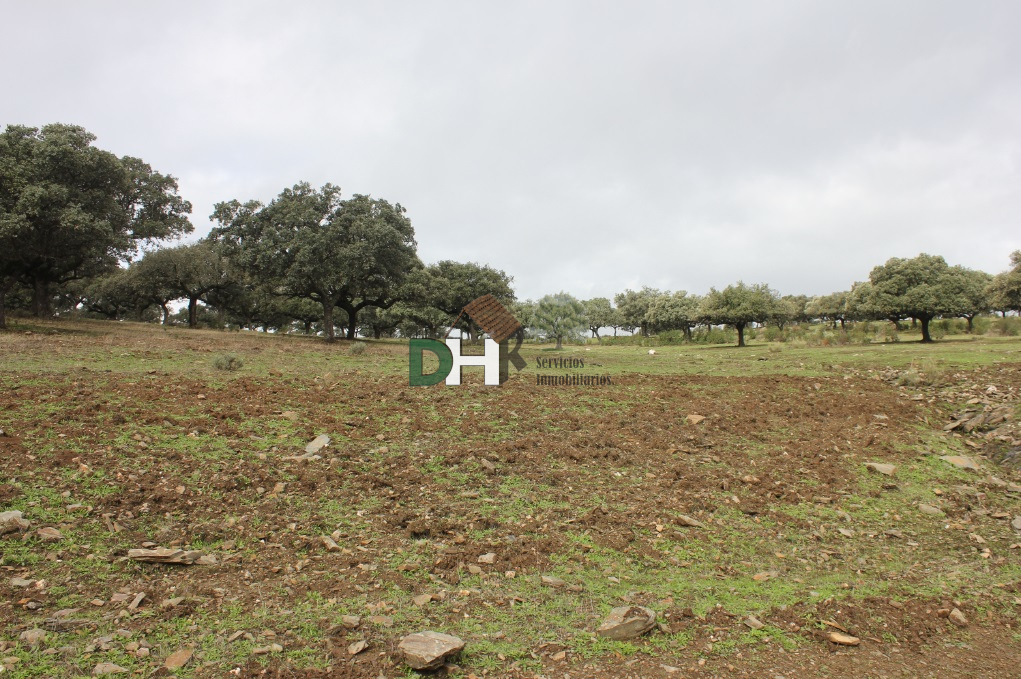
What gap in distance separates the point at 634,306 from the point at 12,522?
7695 centimetres

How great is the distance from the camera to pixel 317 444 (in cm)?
819

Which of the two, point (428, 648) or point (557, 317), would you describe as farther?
point (557, 317)

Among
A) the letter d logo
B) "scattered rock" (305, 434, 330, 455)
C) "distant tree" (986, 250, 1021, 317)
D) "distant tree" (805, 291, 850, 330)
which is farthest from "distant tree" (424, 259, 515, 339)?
"distant tree" (805, 291, 850, 330)

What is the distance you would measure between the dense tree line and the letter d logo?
1043 cm

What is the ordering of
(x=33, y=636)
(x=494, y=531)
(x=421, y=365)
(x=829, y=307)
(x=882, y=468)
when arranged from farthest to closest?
(x=829, y=307), (x=421, y=365), (x=882, y=468), (x=494, y=531), (x=33, y=636)

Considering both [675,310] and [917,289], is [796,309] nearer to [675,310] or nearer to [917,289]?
[675,310]

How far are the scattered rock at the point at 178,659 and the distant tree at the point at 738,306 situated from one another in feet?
119

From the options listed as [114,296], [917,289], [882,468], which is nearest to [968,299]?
[917,289]

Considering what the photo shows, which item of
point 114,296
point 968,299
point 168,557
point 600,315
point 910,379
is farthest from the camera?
point 600,315

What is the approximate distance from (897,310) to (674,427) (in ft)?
90.1

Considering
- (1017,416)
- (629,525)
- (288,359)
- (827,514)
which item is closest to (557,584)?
(629,525)

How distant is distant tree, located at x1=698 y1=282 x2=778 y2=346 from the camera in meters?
35.8

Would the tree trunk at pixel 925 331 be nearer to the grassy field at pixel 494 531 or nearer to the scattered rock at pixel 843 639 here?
the grassy field at pixel 494 531

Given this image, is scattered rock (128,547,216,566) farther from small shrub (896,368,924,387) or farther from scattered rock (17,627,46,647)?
small shrub (896,368,924,387)
